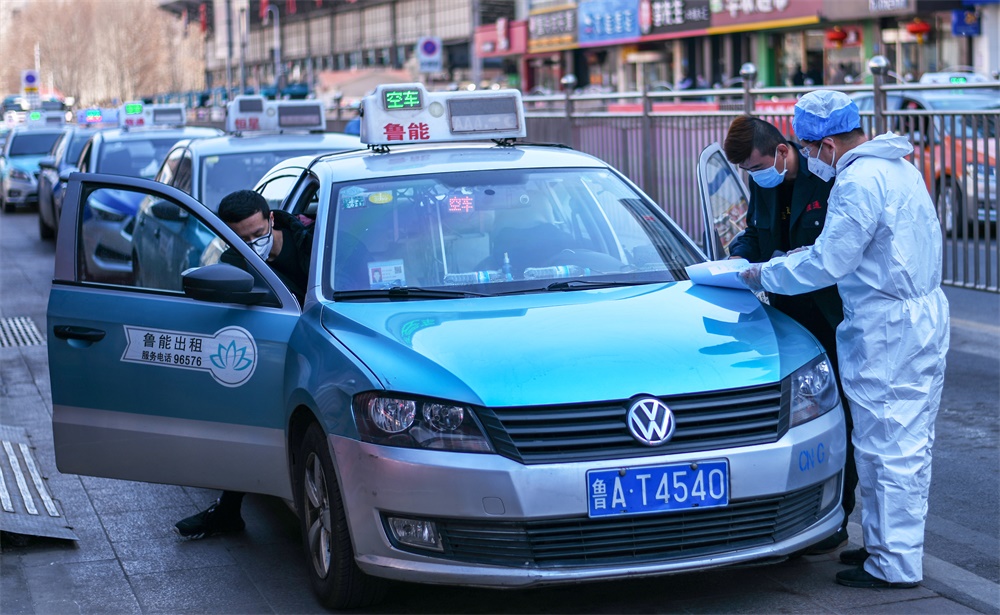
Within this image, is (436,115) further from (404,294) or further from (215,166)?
(215,166)

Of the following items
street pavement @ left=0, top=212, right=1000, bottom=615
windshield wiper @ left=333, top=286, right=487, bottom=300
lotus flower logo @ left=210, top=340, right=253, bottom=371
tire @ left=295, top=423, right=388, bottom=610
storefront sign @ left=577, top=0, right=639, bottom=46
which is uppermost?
storefront sign @ left=577, top=0, right=639, bottom=46

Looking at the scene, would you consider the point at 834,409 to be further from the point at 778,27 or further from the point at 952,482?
the point at 778,27

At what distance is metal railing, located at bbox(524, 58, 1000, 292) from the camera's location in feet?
29.8

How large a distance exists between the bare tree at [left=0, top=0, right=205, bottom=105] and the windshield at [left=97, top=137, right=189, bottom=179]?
83.1 metres

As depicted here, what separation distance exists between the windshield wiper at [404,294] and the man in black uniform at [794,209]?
3.86 ft

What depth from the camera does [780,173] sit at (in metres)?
5.23

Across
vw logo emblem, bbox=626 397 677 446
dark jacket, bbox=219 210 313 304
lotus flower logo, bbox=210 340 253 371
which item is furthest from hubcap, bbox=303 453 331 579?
dark jacket, bbox=219 210 313 304

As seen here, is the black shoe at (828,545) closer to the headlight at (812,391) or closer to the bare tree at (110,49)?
the headlight at (812,391)

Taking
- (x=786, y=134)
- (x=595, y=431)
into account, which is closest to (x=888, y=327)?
(x=595, y=431)

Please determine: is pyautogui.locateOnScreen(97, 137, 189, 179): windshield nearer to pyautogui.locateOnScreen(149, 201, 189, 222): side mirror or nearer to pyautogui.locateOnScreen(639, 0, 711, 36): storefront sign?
pyautogui.locateOnScreen(149, 201, 189, 222): side mirror

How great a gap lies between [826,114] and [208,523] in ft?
10.0

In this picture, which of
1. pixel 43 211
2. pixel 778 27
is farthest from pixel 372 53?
pixel 43 211

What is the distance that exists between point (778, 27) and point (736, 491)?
118 feet

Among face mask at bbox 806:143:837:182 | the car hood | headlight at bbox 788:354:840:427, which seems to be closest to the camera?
the car hood
